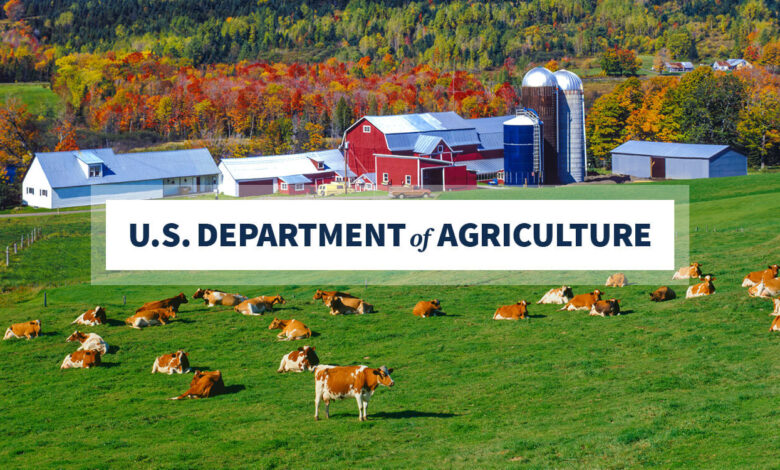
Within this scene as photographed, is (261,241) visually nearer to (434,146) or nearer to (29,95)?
(434,146)

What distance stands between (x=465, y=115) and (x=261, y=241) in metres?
113

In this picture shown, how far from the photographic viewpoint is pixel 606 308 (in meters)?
29.3

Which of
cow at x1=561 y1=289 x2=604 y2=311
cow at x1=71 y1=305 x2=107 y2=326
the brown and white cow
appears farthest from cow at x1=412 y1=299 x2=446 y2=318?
cow at x1=71 y1=305 x2=107 y2=326

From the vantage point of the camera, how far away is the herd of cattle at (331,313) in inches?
776

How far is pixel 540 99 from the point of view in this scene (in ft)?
328

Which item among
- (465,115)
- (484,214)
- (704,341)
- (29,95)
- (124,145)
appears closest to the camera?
(704,341)

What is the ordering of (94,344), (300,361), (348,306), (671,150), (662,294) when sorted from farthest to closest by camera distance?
→ 1. (671,150)
2. (348,306)
3. (662,294)
4. (94,344)
5. (300,361)

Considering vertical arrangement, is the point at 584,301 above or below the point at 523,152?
below

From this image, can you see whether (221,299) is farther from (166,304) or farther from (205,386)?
(205,386)

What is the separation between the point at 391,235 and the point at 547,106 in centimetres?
6189

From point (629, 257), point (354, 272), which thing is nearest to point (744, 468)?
point (629, 257)

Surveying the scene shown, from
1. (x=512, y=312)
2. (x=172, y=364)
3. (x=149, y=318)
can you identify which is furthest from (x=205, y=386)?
(x=512, y=312)

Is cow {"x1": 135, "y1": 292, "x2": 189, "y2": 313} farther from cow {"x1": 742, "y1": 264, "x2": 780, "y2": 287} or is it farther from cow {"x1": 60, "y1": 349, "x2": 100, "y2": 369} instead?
cow {"x1": 742, "y1": 264, "x2": 780, "y2": 287}

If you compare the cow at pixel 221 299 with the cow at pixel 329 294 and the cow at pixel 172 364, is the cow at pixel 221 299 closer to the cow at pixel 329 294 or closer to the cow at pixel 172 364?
the cow at pixel 329 294
